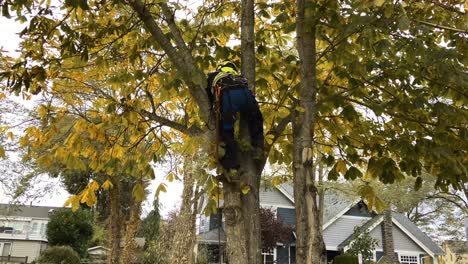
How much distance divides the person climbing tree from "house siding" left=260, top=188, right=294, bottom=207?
73.2ft

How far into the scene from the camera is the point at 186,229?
13727mm

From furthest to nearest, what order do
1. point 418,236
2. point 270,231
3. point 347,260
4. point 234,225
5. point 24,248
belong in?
point 24,248, point 418,236, point 270,231, point 347,260, point 234,225

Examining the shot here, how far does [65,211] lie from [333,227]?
54.6 ft

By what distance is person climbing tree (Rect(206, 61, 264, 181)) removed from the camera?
11.4ft

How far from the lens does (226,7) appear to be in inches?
214

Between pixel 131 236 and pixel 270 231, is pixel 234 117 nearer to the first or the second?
pixel 131 236

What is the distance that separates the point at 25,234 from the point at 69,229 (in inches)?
893

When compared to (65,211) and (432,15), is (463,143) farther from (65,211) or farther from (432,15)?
(65,211)

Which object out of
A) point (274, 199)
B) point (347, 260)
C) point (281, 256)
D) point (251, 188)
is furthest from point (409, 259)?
point (251, 188)

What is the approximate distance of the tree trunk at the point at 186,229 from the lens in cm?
1333

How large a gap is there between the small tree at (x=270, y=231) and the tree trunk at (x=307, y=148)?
60.3 feet

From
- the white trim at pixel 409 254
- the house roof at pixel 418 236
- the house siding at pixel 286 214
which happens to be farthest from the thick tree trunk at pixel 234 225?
the white trim at pixel 409 254

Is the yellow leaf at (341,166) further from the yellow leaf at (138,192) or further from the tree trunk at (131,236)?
the tree trunk at (131,236)

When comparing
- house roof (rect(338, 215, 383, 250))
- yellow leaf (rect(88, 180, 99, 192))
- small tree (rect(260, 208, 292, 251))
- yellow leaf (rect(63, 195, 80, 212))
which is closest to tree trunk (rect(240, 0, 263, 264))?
yellow leaf (rect(88, 180, 99, 192))
